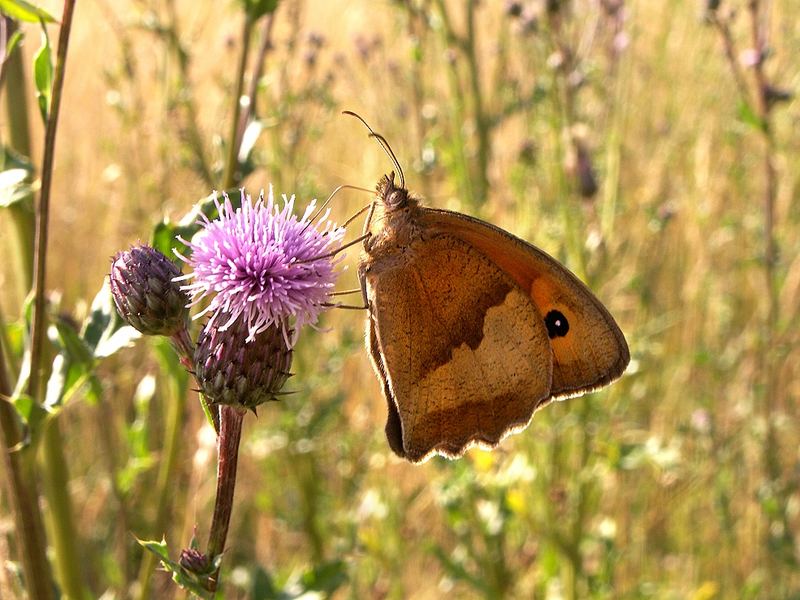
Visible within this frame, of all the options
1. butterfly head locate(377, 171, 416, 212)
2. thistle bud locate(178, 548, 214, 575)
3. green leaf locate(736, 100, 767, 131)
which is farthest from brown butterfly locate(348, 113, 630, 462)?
green leaf locate(736, 100, 767, 131)

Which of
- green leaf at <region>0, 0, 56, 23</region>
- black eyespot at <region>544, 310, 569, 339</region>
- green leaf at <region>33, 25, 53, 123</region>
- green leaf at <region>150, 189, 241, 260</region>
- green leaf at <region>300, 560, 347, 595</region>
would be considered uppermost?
green leaf at <region>0, 0, 56, 23</region>

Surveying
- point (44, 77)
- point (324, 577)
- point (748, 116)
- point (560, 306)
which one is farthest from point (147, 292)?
point (748, 116)

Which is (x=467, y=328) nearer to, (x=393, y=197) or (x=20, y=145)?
(x=393, y=197)

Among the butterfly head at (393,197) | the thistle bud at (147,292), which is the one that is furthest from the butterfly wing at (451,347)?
the thistle bud at (147,292)

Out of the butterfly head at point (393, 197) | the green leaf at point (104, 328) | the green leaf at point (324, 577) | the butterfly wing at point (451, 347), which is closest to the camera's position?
the green leaf at point (104, 328)

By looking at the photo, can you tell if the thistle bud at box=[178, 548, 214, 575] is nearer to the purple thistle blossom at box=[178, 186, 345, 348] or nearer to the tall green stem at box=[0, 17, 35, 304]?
the purple thistle blossom at box=[178, 186, 345, 348]

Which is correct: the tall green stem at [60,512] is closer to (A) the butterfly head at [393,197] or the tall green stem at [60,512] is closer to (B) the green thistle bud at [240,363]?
(B) the green thistle bud at [240,363]

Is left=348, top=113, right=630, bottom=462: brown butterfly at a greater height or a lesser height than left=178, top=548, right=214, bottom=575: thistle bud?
greater
